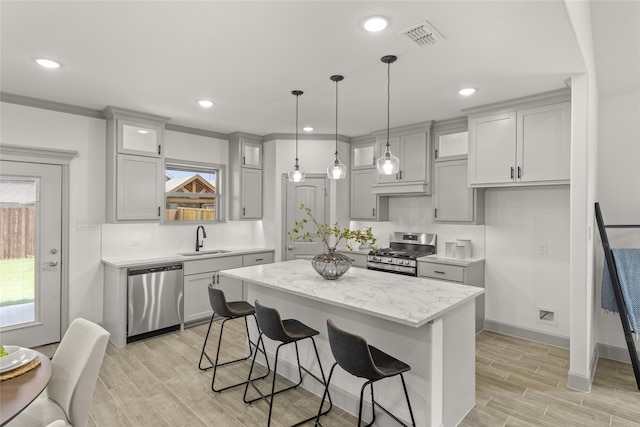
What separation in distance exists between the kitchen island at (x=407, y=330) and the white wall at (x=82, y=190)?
234 centimetres

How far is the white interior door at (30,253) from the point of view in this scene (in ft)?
12.1

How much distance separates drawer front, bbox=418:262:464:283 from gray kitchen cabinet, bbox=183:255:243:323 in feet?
8.18

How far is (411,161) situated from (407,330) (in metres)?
3.03

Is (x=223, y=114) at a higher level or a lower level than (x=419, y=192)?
higher

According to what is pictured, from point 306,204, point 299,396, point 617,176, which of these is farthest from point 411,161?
point 299,396

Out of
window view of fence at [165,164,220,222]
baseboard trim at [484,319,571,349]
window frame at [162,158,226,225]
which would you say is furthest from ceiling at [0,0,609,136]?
baseboard trim at [484,319,571,349]

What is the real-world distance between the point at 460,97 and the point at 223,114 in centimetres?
273

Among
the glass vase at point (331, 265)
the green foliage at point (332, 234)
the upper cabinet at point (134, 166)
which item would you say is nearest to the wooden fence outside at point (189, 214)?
the upper cabinet at point (134, 166)

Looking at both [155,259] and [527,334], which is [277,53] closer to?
[155,259]

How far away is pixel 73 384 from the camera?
1867 mm

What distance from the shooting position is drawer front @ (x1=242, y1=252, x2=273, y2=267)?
5141 millimetres

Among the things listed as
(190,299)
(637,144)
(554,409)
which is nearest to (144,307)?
(190,299)

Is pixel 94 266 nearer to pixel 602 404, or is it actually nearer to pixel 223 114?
pixel 223 114

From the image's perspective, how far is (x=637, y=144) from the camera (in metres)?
3.55
